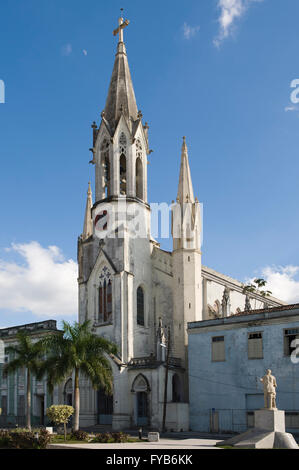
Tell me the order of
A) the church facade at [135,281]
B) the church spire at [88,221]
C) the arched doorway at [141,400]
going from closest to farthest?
the arched doorway at [141,400]
the church facade at [135,281]
the church spire at [88,221]

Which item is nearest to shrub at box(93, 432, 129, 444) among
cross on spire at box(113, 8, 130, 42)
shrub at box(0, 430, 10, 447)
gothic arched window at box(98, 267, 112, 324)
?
shrub at box(0, 430, 10, 447)

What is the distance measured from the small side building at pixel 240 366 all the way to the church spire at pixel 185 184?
13335 mm

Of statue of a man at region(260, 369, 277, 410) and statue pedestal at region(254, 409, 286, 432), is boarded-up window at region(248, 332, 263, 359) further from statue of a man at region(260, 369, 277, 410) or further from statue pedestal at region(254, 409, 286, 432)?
statue pedestal at region(254, 409, 286, 432)

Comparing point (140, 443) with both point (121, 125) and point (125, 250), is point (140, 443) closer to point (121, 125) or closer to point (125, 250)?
point (125, 250)

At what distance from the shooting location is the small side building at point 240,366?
122ft

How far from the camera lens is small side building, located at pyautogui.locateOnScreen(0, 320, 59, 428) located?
5300cm

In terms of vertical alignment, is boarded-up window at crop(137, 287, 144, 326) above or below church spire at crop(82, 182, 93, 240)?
below

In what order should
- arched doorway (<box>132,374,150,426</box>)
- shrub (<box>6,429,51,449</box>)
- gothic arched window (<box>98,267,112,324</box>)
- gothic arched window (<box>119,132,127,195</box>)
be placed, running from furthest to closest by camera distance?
gothic arched window (<box>119,132,127,195</box>) → gothic arched window (<box>98,267,112,324</box>) → arched doorway (<box>132,374,150,426</box>) → shrub (<box>6,429,51,449</box>)

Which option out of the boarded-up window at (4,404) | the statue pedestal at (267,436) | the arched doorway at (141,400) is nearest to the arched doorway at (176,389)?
the arched doorway at (141,400)

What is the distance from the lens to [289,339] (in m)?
37.7

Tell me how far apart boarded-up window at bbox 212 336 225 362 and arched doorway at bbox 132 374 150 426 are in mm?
6642

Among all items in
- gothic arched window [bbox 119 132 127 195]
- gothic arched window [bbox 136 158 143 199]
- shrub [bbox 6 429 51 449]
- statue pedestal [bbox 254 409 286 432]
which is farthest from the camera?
gothic arched window [bbox 119 132 127 195]

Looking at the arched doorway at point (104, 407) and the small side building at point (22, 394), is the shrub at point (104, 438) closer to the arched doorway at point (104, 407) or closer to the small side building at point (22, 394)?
the arched doorway at point (104, 407)

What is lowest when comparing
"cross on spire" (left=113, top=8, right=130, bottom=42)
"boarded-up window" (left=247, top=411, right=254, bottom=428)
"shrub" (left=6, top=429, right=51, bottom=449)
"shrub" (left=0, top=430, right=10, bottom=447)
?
"boarded-up window" (left=247, top=411, right=254, bottom=428)
